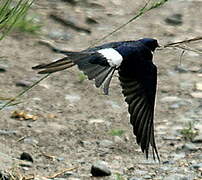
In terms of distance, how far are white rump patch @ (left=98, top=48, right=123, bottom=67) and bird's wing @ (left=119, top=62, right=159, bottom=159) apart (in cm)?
21

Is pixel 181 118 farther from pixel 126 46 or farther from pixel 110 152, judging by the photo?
pixel 126 46

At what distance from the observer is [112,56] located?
8.73 feet

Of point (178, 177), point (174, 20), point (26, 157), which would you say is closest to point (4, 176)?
point (26, 157)

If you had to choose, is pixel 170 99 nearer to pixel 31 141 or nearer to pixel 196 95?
pixel 196 95

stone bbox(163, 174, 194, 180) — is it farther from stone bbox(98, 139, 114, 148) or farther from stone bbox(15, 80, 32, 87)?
stone bbox(15, 80, 32, 87)

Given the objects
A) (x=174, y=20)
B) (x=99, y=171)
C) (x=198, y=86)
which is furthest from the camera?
(x=174, y=20)

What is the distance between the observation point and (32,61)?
4.36 m

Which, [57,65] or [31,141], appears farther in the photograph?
[31,141]

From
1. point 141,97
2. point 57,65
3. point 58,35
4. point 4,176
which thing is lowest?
point 58,35

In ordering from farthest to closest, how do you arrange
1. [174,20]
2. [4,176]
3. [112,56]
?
1. [174,20]
2. [4,176]
3. [112,56]

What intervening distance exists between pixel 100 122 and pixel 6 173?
88 cm

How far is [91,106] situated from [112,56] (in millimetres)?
1330

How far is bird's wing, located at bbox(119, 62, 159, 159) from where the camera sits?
2.92 metres

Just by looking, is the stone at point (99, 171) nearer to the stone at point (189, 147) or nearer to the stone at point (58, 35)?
the stone at point (189, 147)
